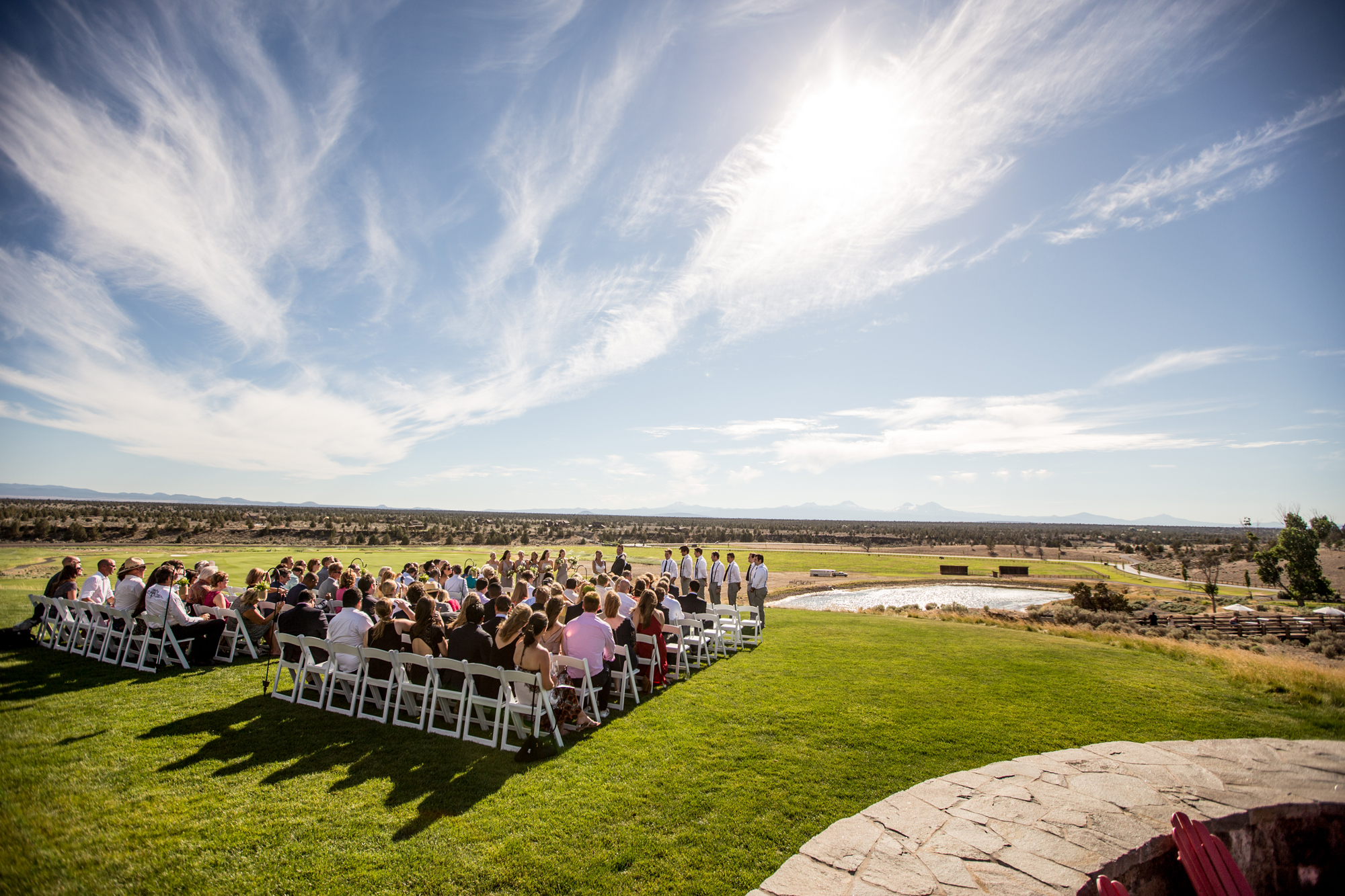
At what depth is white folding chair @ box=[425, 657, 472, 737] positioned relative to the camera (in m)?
6.33

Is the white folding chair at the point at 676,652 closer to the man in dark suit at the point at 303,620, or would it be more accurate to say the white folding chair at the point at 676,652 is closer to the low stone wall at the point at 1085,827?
the low stone wall at the point at 1085,827

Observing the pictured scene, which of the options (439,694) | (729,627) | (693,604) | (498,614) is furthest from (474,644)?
(729,627)

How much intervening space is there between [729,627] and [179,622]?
983 centimetres

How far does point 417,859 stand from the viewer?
400cm

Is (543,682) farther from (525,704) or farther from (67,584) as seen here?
(67,584)

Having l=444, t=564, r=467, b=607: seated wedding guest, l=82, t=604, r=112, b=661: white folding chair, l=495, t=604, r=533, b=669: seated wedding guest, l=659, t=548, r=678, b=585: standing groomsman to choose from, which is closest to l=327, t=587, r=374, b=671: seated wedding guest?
l=495, t=604, r=533, b=669: seated wedding guest

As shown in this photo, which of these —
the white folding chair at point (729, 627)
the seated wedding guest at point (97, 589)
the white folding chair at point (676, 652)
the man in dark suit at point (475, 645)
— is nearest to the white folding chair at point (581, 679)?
the man in dark suit at point (475, 645)

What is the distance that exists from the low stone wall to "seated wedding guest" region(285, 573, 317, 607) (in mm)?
8321

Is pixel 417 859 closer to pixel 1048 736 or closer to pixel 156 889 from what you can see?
pixel 156 889

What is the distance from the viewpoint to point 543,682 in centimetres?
634

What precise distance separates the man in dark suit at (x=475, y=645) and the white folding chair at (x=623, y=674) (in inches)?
69.1

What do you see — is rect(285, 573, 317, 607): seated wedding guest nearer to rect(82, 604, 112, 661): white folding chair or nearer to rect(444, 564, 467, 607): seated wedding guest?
rect(82, 604, 112, 661): white folding chair

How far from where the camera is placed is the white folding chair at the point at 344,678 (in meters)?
6.98

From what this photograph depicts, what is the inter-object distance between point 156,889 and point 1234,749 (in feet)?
30.5
